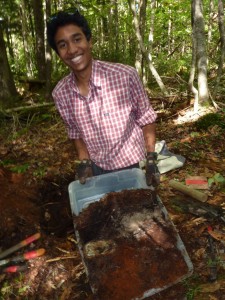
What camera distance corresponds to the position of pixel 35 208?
334 cm

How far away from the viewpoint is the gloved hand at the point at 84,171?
8.22 feet

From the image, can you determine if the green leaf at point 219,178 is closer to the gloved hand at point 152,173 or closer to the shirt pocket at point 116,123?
the gloved hand at point 152,173

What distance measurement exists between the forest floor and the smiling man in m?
0.75

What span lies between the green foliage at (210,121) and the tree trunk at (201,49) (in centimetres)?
41

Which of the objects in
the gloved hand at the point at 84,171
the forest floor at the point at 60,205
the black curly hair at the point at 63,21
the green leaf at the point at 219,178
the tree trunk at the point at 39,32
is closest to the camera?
the black curly hair at the point at 63,21

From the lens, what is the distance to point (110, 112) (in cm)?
239

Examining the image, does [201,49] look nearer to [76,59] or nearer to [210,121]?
[210,121]

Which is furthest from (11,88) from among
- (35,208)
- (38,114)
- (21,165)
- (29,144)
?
(35,208)

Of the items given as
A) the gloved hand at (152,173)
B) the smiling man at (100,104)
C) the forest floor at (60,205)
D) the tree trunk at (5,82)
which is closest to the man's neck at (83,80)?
the smiling man at (100,104)

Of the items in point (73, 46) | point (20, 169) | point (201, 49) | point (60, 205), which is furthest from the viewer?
point (201, 49)

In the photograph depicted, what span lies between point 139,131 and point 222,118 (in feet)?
8.94

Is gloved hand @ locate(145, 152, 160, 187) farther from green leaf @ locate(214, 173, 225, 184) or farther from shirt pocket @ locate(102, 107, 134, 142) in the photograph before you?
green leaf @ locate(214, 173, 225, 184)

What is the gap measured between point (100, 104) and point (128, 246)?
1179 millimetres

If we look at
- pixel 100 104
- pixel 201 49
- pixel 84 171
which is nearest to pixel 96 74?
pixel 100 104
